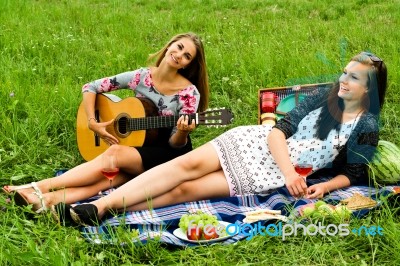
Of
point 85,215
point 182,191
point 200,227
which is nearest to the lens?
point 200,227

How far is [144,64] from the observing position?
19.3 ft

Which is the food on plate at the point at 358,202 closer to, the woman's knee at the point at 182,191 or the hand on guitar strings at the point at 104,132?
the woman's knee at the point at 182,191

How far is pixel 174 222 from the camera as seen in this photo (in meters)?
3.30

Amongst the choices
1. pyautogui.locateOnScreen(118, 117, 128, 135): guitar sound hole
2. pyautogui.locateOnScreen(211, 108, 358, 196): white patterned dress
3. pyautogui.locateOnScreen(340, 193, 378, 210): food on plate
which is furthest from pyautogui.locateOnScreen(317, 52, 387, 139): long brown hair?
pyautogui.locateOnScreen(118, 117, 128, 135): guitar sound hole

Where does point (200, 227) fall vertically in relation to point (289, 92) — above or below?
below

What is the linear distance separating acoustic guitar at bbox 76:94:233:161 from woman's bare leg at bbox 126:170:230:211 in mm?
383

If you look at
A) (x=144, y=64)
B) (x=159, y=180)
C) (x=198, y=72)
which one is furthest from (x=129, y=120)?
(x=144, y=64)

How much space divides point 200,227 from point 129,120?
1.24 metres

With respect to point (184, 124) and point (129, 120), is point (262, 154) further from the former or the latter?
point (129, 120)

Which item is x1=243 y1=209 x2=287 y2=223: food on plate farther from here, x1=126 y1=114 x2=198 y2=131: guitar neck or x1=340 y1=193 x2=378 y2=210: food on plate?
x1=126 y1=114 x2=198 y2=131: guitar neck

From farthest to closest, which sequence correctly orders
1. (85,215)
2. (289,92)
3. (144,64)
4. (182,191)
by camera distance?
(144,64) < (289,92) < (182,191) < (85,215)

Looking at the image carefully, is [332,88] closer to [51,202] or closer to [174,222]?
[174,222]

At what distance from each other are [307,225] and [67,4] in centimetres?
601

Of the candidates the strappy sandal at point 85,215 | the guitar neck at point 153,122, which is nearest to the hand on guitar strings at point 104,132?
the guitar neck at point 153,122
